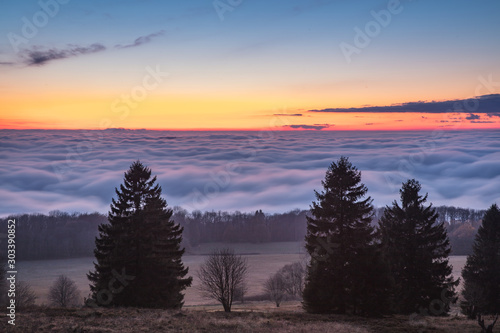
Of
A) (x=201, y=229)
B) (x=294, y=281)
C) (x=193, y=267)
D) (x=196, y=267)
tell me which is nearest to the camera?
(x=294, y=281)

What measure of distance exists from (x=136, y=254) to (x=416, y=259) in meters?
23.1

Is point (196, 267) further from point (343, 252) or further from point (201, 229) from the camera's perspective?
point (343, 252)

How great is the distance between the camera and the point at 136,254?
1291 inches

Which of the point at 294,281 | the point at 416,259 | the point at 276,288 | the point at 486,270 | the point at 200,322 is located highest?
the point at 416,259

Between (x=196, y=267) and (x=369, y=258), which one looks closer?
(x=369, y=258)

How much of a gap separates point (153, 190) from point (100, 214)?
11918 centimetres

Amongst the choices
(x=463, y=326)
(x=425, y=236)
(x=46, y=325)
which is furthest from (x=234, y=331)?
(x=425, y=236)

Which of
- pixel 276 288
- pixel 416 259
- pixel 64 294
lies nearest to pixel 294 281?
pixel 276 288

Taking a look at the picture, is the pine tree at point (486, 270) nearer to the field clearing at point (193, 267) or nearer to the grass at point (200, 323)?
the grass at point (200, 323)

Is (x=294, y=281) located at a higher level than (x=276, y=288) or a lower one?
higher

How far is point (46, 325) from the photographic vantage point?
62.1 feet

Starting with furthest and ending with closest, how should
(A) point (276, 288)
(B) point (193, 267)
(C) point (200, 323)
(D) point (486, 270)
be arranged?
(B) point (193, 267) < (A) point (276, 288) < (D) point (486, 270) < (C) point (200, 323)

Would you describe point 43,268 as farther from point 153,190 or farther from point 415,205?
point 415,205

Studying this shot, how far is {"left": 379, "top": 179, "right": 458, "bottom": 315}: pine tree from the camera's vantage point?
106 ft
